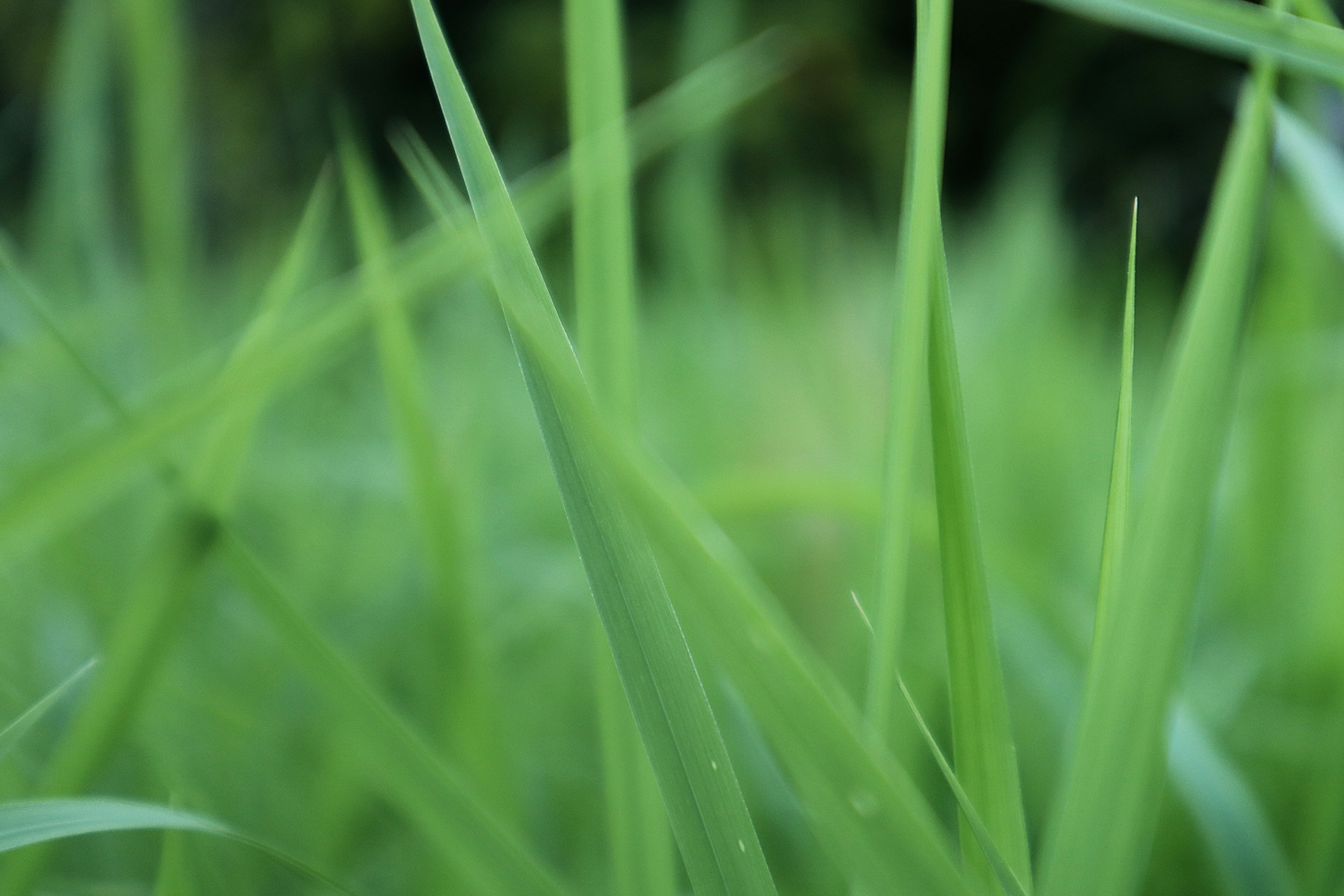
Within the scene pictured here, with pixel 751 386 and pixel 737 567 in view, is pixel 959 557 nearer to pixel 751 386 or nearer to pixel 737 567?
pixel 737 567

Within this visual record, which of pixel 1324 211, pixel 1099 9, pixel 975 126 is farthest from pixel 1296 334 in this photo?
pixel 975 126

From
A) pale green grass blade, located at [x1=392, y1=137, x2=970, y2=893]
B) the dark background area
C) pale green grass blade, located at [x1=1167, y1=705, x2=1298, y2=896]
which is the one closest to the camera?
pale green grass blade, located at [x1=392, y1=137, x2=970, y2=893]

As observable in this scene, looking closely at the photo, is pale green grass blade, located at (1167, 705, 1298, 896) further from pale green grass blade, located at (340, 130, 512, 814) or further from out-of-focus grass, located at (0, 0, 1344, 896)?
pale green grass blade, located at (340, 130, 512, 814)

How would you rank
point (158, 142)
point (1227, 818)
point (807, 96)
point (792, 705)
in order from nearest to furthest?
point (792, 705)
point (1227, 818)
point (158, 142)
point (807, 96)

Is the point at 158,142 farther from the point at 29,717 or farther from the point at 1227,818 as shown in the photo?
the point at 1227,818

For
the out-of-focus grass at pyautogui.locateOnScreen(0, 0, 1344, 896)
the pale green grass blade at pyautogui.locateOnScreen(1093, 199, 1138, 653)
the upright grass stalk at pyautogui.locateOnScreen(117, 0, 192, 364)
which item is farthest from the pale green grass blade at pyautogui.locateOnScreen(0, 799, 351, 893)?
the upright grass stalk at pyautogui.locateOnScreen(117, 0, 192, 364)

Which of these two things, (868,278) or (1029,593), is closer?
(1029,593)

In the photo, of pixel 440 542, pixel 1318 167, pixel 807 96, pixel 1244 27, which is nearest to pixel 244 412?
pixel 440 542
